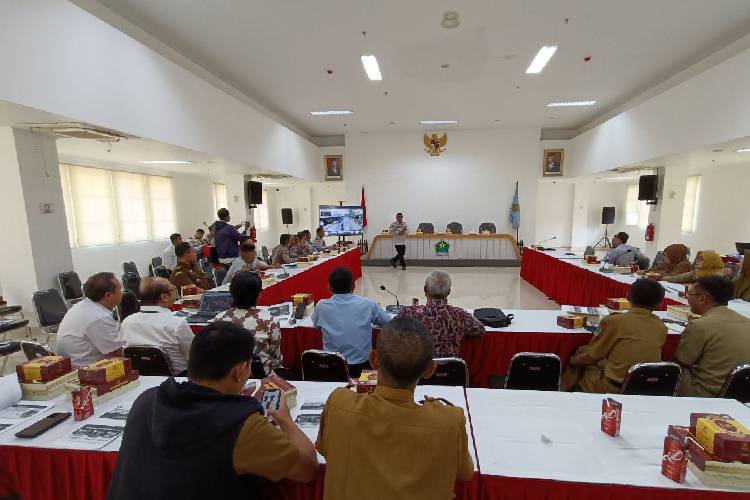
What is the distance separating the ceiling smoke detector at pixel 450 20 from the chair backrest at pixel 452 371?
3833 mm

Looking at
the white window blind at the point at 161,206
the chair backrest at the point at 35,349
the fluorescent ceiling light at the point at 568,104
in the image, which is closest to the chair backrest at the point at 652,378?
the chair backrest at the point at 35,349

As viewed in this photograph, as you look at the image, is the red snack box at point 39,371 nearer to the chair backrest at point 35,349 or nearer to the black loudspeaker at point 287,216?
the chair backrest at point 35,349

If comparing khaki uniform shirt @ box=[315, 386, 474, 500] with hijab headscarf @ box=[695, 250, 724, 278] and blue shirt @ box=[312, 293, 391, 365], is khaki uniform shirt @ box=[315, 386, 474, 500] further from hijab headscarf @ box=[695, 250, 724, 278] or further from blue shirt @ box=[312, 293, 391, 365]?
hijab headscarf @ box=[695, 250, 724, 278]

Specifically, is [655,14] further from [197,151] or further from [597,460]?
[197,151]

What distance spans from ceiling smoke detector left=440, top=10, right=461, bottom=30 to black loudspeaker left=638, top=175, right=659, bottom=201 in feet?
18.6

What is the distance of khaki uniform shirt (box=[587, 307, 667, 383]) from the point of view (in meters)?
2.04

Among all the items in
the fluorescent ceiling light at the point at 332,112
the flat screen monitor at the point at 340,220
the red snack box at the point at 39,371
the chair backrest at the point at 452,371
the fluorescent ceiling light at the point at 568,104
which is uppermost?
the fluorescent ceiling light at the point at 332,112

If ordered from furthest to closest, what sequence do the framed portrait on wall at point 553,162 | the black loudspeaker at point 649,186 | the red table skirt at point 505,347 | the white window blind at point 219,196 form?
the white window blind at point 219,196
the framed portrait on wall at point 553,162
the black loudspeaker at point 649,186
the red table skirt at point 505,347

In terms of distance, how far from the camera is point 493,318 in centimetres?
288

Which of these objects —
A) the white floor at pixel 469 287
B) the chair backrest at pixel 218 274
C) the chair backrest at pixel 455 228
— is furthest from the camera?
the chair backrest at pixel 455 228

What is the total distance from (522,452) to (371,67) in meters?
5.54

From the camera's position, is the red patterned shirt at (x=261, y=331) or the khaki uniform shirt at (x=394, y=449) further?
the red patterned shirt at (x=261, y=331)

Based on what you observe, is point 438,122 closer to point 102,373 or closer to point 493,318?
point 493,318

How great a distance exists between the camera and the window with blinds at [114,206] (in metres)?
6.43
